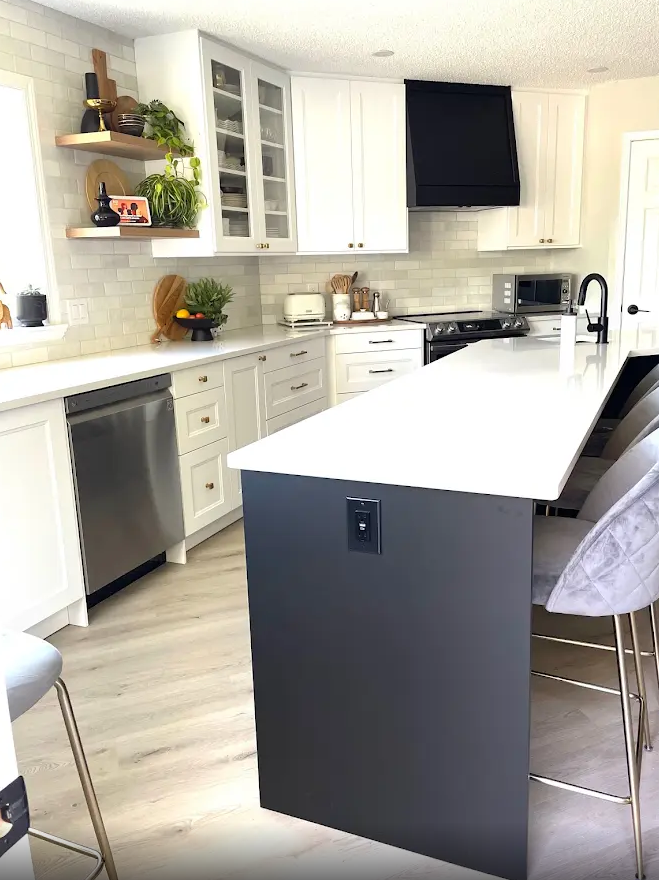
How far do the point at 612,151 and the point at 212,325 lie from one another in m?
3.26

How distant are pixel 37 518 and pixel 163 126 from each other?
2.19 metres

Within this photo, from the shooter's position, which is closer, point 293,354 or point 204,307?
point 204,307

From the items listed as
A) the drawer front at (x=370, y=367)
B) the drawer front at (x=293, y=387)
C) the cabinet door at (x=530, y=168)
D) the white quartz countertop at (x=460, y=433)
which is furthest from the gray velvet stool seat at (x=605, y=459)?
the cabinet door at (x=530, y=168)

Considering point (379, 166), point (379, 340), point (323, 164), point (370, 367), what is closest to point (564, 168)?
point (379, 166)

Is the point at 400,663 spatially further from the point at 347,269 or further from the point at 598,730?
the point at 347,269

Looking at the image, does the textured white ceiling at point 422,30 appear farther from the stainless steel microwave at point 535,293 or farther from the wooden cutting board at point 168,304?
the stainless steel microwave at point 535,293

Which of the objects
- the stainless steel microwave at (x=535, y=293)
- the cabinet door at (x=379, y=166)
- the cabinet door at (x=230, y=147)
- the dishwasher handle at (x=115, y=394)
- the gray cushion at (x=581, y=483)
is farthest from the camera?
the stainless steel microwave at (x=535, y=293)

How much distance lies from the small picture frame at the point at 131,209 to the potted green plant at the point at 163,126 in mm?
356

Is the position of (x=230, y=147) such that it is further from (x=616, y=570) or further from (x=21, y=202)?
(x=616, y=570)

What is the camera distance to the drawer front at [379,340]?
4.81 meters

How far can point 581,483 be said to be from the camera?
2363 millimetres

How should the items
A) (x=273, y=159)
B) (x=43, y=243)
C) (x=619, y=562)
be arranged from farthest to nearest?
(x=273, y=159) → (x=43, y=243) → (x=619, y=562)

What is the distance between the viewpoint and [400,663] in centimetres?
162

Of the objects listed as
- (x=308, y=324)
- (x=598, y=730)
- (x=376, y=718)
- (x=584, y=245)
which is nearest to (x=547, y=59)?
(x=584, y=245)
